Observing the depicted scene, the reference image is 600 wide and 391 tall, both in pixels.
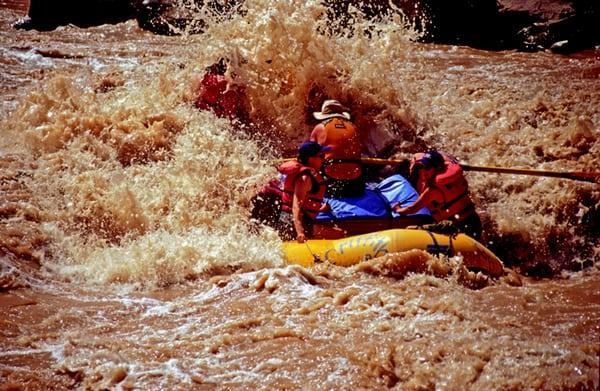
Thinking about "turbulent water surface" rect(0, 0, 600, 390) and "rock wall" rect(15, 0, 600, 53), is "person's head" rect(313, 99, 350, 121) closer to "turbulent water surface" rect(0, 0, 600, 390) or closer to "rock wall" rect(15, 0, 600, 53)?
"turbulent water surface" rect(0, 0, 600, 390)

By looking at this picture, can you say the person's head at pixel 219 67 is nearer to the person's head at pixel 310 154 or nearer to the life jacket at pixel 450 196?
the person's head at pixel 310 154

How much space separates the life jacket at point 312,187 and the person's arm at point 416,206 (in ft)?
2.83

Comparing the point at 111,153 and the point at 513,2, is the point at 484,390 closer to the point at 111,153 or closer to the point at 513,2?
the point at 111,153

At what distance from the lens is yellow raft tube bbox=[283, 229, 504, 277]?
511cm

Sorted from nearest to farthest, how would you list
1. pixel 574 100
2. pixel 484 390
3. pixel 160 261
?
pixel 484 390, pixel 160 261, pixel 574 100

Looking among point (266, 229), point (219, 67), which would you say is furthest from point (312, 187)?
point (219, 67)

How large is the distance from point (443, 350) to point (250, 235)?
9.16ft

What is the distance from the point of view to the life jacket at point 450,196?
5.65 metres

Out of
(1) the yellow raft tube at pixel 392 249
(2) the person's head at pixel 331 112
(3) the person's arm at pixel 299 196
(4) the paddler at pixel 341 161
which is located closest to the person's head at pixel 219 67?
(2) the person's head at pixel 331 112

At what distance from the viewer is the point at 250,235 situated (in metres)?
5.86

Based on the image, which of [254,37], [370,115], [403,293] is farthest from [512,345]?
[254,37]

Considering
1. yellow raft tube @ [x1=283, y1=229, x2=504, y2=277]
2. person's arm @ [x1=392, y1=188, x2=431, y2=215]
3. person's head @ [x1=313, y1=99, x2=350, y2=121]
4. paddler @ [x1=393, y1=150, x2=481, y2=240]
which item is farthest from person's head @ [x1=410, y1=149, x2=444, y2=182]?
person's head @ [x1=313, y1=99, x2=350, y2=121]

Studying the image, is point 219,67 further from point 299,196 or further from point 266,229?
point 299,196

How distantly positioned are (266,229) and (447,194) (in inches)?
70.6
